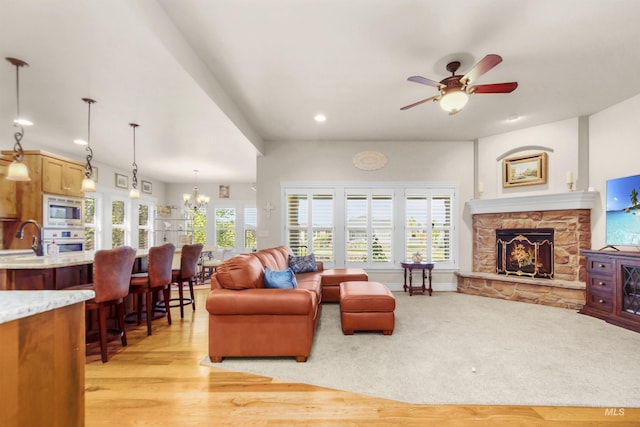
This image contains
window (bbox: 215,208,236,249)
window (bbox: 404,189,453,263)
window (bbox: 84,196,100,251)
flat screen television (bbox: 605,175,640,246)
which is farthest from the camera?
window (bbox: 215,208,236,249)

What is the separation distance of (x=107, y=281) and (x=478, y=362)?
351 cm

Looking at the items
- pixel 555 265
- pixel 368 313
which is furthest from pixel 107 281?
pixel 555 265

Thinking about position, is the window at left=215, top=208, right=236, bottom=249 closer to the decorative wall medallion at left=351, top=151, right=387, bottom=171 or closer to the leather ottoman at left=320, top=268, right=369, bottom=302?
the decorative wall medallion at left=351, top=151, right=387, bottom=171

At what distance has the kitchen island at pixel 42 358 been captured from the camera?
3.07ft

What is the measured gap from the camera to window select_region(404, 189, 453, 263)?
5652 millimetres

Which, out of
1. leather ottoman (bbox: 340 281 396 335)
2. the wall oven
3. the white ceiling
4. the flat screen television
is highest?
the white ceiling

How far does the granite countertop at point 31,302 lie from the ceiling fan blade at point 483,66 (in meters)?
2.97

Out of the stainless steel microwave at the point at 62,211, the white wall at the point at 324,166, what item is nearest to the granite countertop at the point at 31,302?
the white wall at the point at 324,166

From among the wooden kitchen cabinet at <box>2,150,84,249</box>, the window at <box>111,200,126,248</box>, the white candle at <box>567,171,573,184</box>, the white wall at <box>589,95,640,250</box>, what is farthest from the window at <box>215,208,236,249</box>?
the white wall at <box>589,95,640,250</box>

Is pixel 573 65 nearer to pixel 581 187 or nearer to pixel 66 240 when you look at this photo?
pixel 581 187

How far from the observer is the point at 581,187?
14.7 ft

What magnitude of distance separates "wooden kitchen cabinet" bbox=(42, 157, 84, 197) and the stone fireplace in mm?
7157

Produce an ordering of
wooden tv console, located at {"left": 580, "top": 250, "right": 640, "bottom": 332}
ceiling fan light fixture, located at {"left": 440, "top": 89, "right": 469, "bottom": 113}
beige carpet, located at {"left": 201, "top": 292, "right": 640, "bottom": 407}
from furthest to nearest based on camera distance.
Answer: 1. wooden tv console, located at {"left": 580, "top": 250, "right": 640, "bottom": 332}
2. ceiling fan light fixture, located at {"left": 440, "top": 89, "right": 469, "bottom": 113}
3. beige carpet, located at {"left": 201, "top": 292, "right": 640, "bottom": 407}

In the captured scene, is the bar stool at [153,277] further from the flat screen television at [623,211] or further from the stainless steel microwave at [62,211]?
the flat screen television at [623,211]
